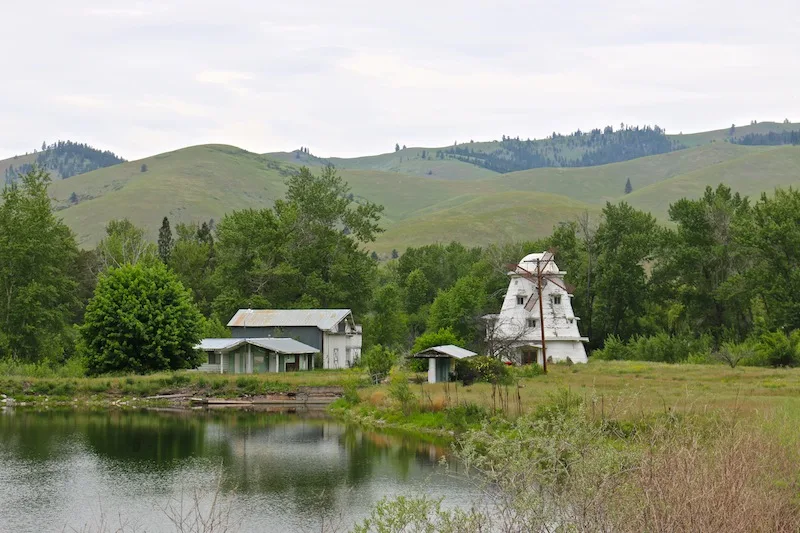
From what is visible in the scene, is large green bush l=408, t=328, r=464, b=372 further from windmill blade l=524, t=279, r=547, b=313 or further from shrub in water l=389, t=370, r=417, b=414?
shrub in water l=389, t=370, r=417, b=414

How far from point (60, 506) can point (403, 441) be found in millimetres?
15225

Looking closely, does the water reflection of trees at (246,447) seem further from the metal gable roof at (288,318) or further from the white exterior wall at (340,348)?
the white exterior wall at (340,348)

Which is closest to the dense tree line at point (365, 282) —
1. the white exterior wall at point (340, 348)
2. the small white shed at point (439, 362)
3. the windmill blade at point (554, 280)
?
the windmill blade at point (554, 280)

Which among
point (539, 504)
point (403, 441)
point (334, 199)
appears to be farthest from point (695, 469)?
point (334, 199)

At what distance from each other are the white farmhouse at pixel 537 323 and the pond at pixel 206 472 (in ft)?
74.6

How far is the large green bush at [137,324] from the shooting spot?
5856 centimetres

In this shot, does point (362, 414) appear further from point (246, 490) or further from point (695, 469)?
point (695, 469)

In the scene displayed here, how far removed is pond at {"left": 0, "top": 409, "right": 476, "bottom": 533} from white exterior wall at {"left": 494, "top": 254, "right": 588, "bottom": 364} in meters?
23.3

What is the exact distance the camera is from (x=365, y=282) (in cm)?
8325

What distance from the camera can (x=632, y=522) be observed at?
13250 millimetres

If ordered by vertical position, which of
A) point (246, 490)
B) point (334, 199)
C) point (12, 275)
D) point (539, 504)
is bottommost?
point (246, 490)

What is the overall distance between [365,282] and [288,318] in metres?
11.9

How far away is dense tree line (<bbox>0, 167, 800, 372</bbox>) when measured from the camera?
2359 inches

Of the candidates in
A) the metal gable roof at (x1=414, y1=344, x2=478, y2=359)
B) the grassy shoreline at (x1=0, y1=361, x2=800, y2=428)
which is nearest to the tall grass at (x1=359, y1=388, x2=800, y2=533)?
the grassy shoreline at (x1=0, y1=361, x2=800, y2=428)
